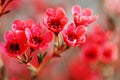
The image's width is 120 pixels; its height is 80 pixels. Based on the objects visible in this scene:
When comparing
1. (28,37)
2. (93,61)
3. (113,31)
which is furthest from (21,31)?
(113,31)

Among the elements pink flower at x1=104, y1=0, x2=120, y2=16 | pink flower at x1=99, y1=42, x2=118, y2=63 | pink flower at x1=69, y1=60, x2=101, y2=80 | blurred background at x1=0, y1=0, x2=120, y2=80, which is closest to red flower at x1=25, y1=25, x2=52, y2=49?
blurred background at x1=0, y1=0, x2=120, y2=80

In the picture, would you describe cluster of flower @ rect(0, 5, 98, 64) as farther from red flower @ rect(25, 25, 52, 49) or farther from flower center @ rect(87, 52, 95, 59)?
flower center @ rect(87, 52, 95, 59)

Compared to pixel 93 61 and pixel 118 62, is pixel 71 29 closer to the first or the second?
pixel 93 61

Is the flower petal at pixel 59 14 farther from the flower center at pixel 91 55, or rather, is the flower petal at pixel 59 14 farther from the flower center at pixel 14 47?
the flower center at pixel 91 55

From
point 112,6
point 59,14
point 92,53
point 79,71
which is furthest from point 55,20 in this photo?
point 79,71

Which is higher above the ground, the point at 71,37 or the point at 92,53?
the point at 71,37

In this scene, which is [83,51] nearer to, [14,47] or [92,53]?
[92,53]
